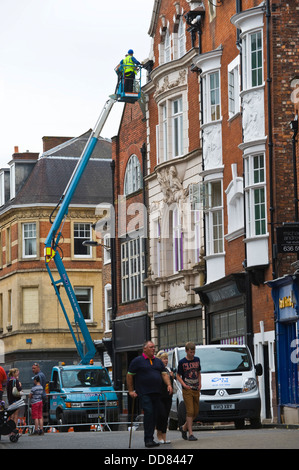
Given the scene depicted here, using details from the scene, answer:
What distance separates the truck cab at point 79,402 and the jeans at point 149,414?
1472 centimetres

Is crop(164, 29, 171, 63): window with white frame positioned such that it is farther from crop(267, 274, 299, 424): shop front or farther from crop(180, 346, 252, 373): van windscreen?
crop(180, 346, 252, 373): van windscreen

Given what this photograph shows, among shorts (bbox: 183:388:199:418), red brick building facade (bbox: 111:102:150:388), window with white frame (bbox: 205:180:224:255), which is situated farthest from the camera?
red brick building facade (bbox: 111:102:150:388)

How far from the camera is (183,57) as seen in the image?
38406 millimetres

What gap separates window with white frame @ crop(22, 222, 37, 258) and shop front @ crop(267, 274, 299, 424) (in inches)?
1308

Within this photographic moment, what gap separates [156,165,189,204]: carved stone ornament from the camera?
38812 millimetres

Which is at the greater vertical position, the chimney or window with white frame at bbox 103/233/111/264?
the chimney

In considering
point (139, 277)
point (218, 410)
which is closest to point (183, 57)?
point (139, 277)

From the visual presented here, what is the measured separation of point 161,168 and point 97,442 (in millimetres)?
19295

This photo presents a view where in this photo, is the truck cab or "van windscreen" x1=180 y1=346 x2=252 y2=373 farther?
the truck cab

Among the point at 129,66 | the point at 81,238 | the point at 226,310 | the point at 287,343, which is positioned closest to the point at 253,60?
the point at 226,310

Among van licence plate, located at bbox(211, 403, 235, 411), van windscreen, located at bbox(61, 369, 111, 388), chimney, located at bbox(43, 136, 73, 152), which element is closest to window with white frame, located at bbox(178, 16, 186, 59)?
van windscreen, located at bbox(61, 369, 111, 388)

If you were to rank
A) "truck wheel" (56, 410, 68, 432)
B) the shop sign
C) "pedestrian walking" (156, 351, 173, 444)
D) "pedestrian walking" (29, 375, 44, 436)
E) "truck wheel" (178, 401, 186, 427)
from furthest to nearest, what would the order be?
"truck wheel" (56, 410, 68, 432) → "pedestrian walking" (29, 375, 44, 436) → the shop sign → "truck wheel" (178, 401, 186, 427) → "pedestrian walking" (156, 351, 173, 444)

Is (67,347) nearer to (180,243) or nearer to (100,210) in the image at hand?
(100,210)

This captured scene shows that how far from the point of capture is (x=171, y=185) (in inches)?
1551
